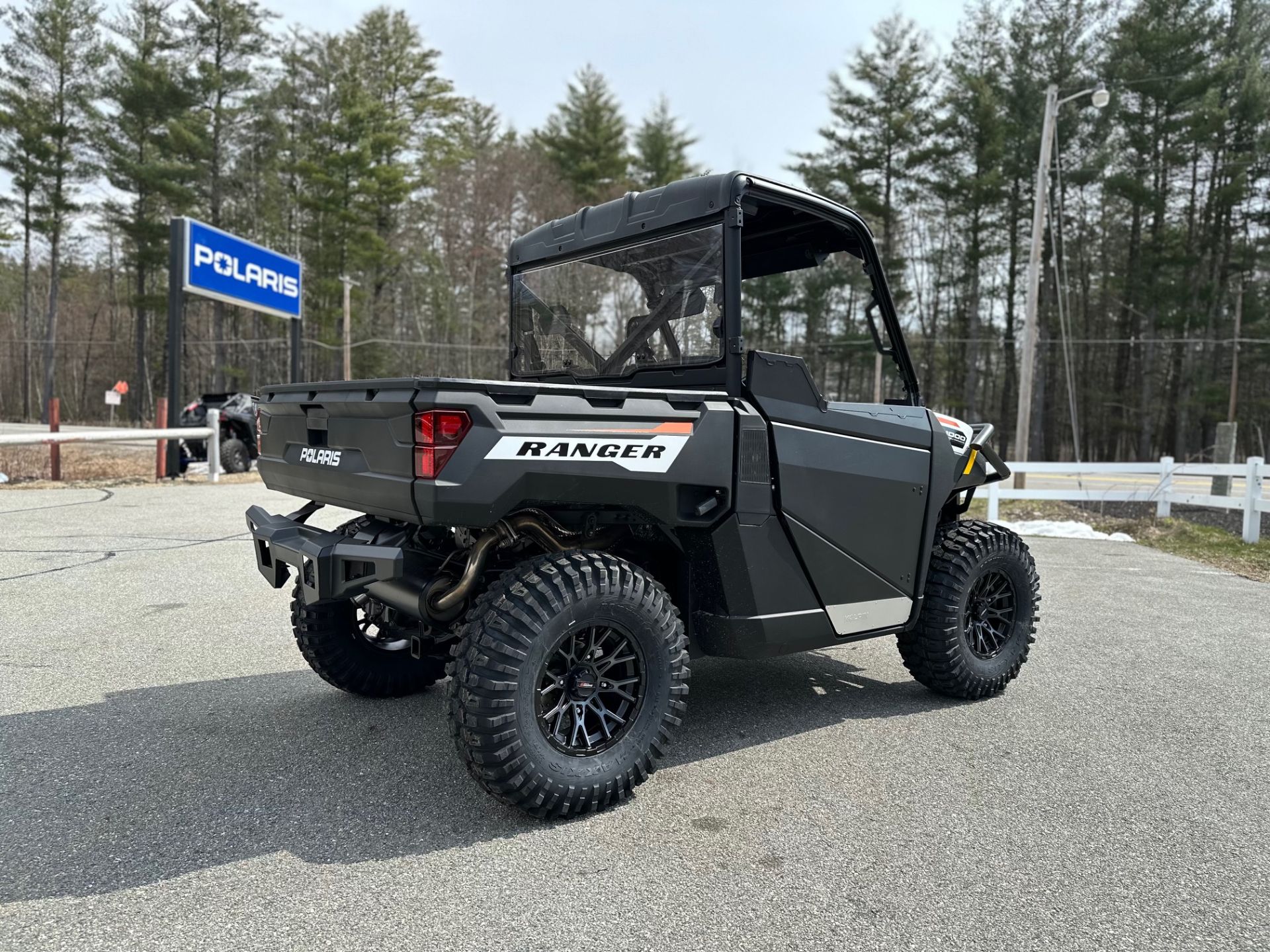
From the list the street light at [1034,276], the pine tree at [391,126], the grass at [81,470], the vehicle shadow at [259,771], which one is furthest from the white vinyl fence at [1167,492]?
the pine tree at [391,126]

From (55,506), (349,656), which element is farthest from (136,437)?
(349,656)

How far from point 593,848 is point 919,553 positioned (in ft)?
6.73

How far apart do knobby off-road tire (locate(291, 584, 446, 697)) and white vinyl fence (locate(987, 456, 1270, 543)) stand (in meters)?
8.97

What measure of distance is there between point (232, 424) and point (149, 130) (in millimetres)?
26334

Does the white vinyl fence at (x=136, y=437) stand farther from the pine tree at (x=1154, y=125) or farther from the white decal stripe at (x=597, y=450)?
the pine tree at (x=1154, y=125)

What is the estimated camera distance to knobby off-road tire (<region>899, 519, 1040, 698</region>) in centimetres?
407

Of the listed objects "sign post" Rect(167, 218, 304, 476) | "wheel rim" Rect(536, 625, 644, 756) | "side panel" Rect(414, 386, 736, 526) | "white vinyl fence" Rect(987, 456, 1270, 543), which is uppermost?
"sign post" Rect(167, 218, 304, 476)

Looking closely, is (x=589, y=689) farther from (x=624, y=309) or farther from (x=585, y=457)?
(x=624, y=309)

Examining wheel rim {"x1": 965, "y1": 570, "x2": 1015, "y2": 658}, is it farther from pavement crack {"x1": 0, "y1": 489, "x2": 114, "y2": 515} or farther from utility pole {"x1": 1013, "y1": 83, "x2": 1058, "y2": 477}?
utility pole {"x1": 1013, "y1": 83, "x2": 1058, "y2": 477}

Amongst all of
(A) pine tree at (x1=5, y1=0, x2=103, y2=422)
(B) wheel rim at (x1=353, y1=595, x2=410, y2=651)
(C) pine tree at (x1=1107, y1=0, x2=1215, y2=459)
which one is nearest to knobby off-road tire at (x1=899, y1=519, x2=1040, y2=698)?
(B) wheel rim at (x1=353, y1=595, x2=410, y2=651)

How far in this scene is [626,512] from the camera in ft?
10.8

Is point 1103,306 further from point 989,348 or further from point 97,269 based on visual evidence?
point 97,269

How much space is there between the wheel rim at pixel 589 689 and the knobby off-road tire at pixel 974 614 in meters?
1.70

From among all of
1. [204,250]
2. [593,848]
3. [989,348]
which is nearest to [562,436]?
[593,848]
